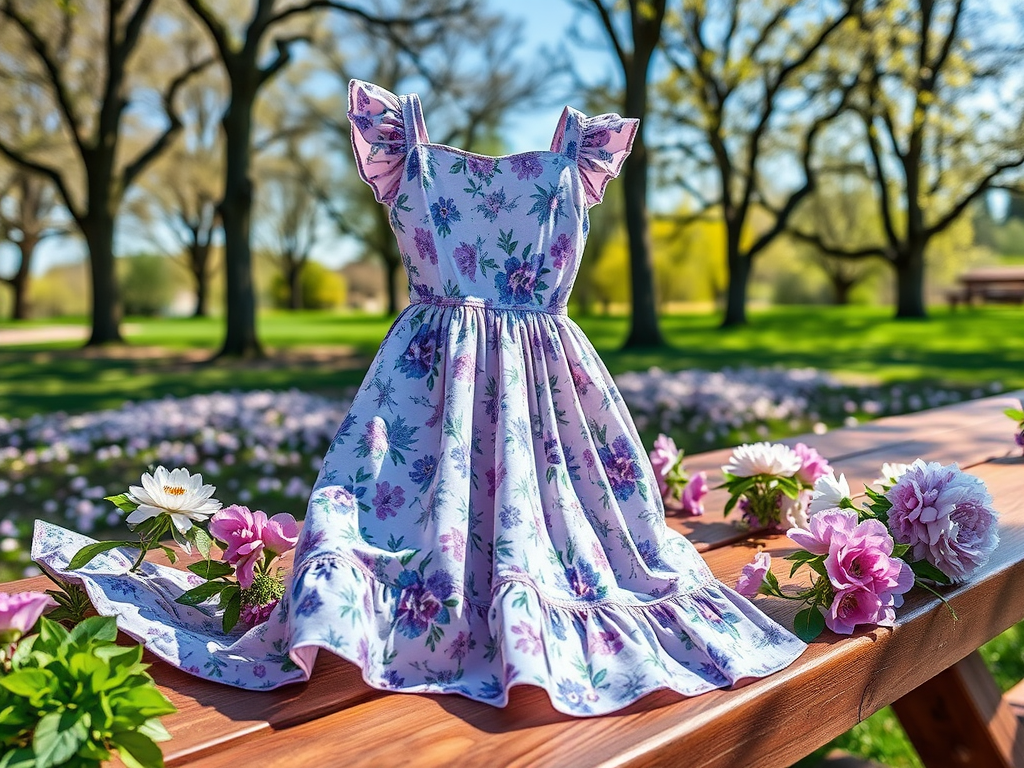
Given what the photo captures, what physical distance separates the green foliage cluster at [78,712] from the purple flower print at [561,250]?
1.18 metres

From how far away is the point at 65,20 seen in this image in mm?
13570

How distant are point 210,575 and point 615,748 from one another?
829mm

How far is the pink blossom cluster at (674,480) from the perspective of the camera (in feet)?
7.72

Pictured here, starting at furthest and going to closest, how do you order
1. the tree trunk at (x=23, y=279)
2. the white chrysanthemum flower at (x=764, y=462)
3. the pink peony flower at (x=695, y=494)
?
the tree trunk at (x=23, y=279) < the pink peony flower at (x=695, y=494) < the white chrysanthemum flower at (x=764, y=462)

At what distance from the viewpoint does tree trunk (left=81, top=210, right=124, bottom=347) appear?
1271 cm

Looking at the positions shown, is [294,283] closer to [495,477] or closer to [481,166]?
[481,166]

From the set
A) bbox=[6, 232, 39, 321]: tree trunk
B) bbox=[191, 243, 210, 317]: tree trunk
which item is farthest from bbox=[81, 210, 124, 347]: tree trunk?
bbox=[191, 243, 210, 317]: tree trunk

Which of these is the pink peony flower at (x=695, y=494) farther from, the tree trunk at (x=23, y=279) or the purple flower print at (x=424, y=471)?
the tree trunk at (x=23, y=279)

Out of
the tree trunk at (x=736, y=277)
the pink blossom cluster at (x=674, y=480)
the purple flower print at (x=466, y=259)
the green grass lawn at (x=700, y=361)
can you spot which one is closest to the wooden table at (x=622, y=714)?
the pink blossom cluster at (x=674, y=480)

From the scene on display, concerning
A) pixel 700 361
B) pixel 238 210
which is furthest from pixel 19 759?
pixel 238 210

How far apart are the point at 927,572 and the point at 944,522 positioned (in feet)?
0.41

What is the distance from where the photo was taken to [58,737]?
1006 mm

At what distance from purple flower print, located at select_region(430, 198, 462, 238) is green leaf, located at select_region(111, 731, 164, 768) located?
3.78 ft

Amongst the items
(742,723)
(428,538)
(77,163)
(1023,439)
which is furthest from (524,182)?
(77,163)
